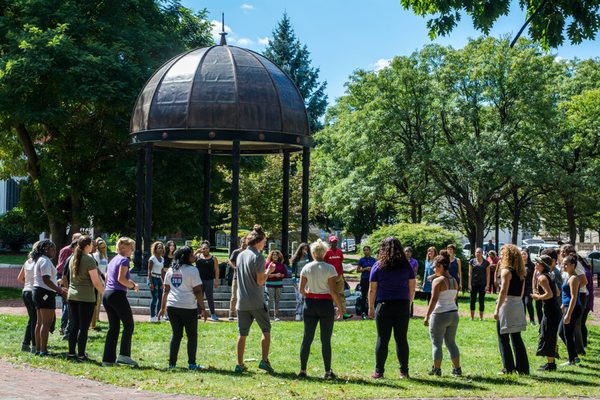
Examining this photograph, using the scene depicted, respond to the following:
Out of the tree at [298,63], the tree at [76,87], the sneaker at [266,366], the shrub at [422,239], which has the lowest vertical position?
the sneaker at [266,366]

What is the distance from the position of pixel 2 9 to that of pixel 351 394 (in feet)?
77.2

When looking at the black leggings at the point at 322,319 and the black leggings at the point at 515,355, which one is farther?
the black leggings at the point at 515,355

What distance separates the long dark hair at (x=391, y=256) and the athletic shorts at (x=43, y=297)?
485 centimetres

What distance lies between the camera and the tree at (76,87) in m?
25.7

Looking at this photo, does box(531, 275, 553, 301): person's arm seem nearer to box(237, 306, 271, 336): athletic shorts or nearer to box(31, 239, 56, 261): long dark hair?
box(237, 306, 271, 336): athletic shorts

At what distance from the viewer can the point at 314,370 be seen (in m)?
11.5

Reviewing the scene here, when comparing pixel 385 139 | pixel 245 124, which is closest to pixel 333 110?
pixel 385 139

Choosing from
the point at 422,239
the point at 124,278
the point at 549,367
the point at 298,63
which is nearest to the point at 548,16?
the point at 549,367

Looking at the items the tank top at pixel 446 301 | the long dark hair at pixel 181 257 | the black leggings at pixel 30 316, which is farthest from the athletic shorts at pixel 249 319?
the black leggings at pixel 30 316

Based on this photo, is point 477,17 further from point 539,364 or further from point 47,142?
point 47,142

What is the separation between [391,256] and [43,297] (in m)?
5.08

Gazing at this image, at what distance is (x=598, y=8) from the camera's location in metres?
10.0

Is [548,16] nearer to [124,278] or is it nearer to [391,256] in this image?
[391,256]

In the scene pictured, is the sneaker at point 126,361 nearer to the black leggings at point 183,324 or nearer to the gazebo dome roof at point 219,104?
the black leggings at point 183,324
